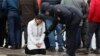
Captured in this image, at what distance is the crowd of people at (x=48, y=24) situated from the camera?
1266 cm

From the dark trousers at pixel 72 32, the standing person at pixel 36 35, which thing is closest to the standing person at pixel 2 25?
the standing person at pixel 36 35

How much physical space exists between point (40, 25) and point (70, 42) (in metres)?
1.02

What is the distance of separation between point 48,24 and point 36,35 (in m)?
1.79

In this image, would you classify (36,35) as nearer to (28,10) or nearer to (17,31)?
(28,10)

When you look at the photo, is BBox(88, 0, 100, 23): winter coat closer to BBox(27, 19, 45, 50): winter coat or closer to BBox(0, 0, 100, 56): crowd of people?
BBox(0, 0, 100, 56): crowd of people

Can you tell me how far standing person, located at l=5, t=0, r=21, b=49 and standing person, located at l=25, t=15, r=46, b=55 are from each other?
2172mm

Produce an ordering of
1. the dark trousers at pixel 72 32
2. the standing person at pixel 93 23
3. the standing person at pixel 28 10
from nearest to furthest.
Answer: the dark trousers at pixel 72 32, the standing person at pixel 93 23, the standing person at pixel 28 10

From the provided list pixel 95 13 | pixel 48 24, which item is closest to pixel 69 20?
pixel 95 13

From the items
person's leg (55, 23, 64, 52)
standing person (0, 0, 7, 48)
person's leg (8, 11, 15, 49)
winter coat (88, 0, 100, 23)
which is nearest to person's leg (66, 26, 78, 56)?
winter coat (88, 0, 100, 23)

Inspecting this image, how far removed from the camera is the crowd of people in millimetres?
12664

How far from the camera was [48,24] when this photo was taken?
14633mm

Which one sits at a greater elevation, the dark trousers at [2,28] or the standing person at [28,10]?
the standing person at [28,10]

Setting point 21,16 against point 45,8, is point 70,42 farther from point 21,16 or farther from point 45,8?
point 21,16

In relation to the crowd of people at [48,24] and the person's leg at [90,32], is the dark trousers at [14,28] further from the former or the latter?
the person's leg at [90,32]
